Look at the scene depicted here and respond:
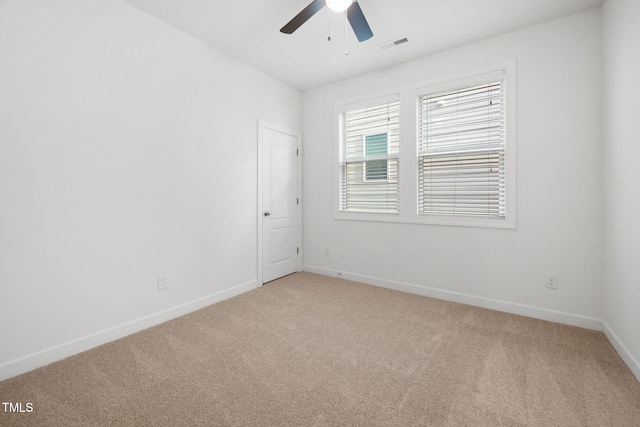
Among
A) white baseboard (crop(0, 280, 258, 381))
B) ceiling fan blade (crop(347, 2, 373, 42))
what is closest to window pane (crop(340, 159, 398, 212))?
ceiling fan blade (crop(347, 2, 373, 42))

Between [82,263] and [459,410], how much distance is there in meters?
2.73

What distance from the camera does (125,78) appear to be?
7.72 ft

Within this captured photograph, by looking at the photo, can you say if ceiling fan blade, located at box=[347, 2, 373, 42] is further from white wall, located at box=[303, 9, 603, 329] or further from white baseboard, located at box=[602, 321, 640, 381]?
white baseboard, located at box=[602, 321, 640, 381]

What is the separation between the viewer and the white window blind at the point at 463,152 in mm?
2920

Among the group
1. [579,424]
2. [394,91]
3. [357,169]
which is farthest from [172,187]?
[579,424]

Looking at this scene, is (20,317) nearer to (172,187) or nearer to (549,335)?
(172,187)

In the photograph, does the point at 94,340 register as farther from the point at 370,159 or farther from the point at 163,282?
the point at 370,159

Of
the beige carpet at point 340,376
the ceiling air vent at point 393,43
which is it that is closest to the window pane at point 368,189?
the ceiling air vent at point 393,43

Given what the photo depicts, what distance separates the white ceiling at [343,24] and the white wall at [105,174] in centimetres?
27

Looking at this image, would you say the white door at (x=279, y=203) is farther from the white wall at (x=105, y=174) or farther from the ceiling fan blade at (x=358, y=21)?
the ceiling fan blade at (x=358, y=21)

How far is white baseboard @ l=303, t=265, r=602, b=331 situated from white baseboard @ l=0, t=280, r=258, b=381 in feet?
6.20

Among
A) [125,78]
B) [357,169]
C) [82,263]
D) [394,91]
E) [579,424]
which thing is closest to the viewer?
[579,424]

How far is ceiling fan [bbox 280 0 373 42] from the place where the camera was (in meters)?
1.96

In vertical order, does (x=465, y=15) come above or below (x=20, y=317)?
above
